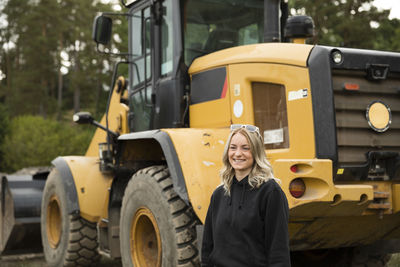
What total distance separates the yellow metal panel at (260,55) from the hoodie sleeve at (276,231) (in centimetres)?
203

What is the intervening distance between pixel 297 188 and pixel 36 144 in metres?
31.9

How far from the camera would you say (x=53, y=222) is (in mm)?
7875

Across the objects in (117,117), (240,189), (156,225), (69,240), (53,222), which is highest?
(117,117)

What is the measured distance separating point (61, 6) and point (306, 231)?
145ft

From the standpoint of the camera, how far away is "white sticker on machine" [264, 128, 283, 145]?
493 cm

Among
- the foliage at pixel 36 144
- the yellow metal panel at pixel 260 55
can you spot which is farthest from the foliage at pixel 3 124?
the yellow metal panel at pixel 260 55

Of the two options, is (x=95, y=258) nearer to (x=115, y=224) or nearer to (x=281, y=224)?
(x=115, y=224)

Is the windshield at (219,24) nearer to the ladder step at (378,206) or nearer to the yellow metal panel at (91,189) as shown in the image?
the yellow metal panel at (91,189)

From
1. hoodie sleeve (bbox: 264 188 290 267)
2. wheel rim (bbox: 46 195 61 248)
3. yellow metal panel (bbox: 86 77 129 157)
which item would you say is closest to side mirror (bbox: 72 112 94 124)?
yellow metal panel (bbox: 86 77 129 157)

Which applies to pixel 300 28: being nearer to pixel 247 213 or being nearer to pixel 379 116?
pixel 379 116

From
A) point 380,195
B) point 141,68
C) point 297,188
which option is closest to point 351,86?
point 380,195

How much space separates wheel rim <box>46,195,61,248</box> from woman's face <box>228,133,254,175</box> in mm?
5019

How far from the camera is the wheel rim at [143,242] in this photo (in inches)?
225

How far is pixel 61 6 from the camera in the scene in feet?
151
